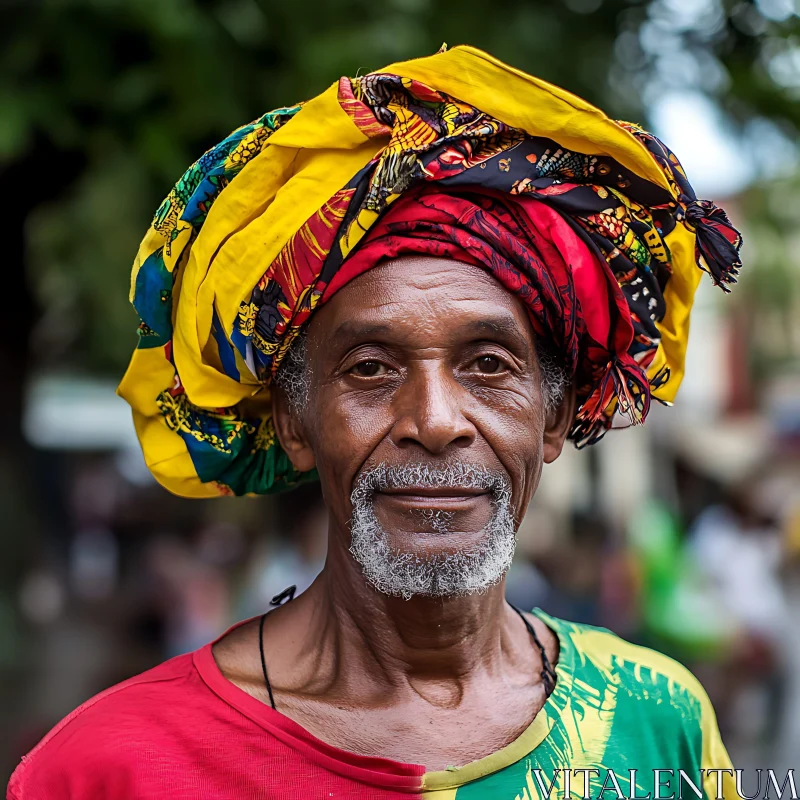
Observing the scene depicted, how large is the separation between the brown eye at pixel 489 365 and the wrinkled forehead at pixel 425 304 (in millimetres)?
57

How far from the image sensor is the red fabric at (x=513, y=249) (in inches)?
87.1

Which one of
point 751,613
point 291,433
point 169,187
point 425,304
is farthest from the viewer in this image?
point 751,613

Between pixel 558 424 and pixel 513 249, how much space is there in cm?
51

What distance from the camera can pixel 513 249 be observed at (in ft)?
7.32

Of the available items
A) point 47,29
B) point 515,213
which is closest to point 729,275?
point 515,213

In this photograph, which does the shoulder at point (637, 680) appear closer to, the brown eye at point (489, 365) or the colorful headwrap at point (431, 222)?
the colorful headwrap at point (431, 222)

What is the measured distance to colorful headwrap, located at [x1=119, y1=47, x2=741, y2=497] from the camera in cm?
218

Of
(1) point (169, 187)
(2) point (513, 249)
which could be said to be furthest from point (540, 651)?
(1) point (169, 187)

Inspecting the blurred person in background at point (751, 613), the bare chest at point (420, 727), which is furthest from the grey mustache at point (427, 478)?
the blurred person in background at point (751, 613)

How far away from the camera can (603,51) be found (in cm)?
445

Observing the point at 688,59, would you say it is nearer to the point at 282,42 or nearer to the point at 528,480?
the point at 282,42

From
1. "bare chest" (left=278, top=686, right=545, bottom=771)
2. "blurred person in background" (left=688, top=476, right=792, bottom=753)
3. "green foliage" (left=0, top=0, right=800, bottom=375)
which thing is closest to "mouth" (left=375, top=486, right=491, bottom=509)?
"bare chest" (left=278, top=686, right=545, bottom=771)

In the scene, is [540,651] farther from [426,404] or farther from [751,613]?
[751,613]

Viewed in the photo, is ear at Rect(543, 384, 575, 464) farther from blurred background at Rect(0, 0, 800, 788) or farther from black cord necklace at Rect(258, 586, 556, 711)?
blurred background at Rect(0, 0, 800, 788)
